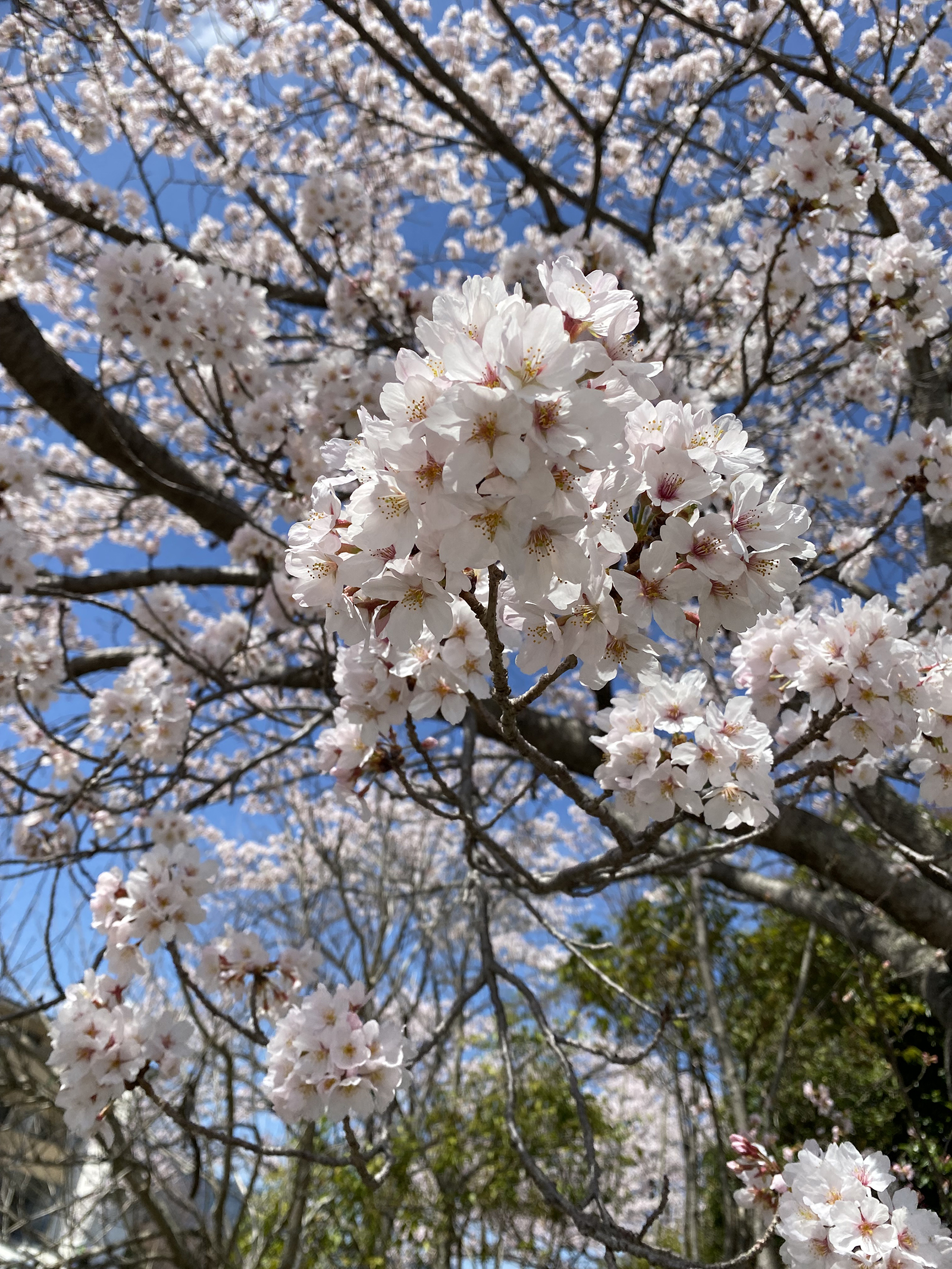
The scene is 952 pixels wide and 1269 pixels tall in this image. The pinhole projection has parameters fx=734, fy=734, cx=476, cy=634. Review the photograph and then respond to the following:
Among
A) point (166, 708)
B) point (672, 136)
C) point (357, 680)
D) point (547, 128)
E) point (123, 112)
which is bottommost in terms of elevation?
point (357, 680)

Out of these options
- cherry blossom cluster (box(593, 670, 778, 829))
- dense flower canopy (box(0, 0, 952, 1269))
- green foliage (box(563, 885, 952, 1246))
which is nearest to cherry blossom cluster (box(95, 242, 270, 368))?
dense flower canopy (box(0, 0, 952, 1269))

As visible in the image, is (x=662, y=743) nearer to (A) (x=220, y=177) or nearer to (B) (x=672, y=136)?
(A) (x=220, y=177)

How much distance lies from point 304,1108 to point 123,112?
315 inches

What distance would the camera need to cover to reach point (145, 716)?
10.6 feet

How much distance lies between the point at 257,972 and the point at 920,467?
9.37 ft

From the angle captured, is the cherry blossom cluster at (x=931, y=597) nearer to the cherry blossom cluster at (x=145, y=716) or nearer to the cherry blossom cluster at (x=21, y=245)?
the cherry blossom cluster at (x=145, y=716)

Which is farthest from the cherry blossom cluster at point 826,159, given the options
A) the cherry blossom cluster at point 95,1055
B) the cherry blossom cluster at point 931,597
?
the cherry blossom cluster at point 95,1055

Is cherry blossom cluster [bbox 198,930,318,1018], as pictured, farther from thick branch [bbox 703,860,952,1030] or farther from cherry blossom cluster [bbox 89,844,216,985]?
thick branch [bbox 703,860,952,1030]

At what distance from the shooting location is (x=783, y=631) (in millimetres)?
1768

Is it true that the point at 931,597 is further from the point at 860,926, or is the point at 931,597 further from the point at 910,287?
the point at 860,926

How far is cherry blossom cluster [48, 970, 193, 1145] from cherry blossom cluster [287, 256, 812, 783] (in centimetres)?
151

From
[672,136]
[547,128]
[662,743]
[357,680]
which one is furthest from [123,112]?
[662,743]

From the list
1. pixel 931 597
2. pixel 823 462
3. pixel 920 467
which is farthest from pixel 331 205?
pixel 931 597

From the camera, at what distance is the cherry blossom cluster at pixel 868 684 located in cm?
154
